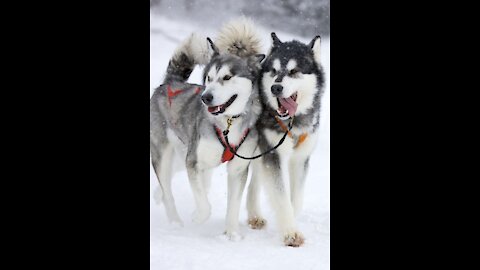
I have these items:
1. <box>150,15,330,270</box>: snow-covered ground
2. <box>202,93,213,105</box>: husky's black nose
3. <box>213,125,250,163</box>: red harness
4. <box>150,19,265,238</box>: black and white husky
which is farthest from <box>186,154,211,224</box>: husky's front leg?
<box>202,93,213,105</box>: husky's black nose

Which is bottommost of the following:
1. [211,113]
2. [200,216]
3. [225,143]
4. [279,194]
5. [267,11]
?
[200,216]

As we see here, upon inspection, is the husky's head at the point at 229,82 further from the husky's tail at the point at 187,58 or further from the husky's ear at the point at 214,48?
the husky's tail at the point at 187,58

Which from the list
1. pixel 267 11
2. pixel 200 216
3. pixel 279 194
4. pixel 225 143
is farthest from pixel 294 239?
pixel 267 11

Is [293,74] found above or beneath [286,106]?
above

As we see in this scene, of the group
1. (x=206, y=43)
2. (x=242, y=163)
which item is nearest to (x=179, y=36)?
(x=206, y=43)

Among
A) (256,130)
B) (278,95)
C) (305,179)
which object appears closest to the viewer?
(278,95)

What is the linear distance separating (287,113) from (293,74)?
307mm

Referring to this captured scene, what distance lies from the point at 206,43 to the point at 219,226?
153 centimetres

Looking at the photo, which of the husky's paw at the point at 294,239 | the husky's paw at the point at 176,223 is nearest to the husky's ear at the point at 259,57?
the husky's paw at the point at 294,239

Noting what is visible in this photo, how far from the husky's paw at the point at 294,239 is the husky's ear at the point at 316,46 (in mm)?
1366

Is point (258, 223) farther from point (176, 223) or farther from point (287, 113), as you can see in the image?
point (287, 113)

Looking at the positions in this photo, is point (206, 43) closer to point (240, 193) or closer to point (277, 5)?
point (277, 5)

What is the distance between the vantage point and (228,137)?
4.27 m

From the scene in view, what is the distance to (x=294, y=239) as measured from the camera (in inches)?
168
